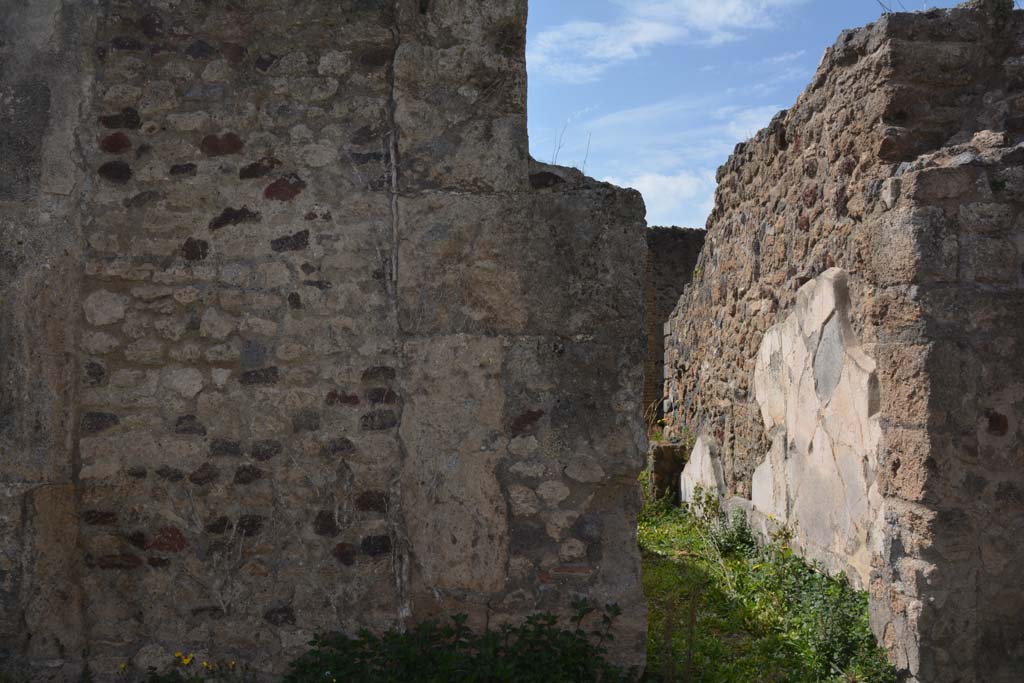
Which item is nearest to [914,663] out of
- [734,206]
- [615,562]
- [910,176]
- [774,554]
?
[615,562]

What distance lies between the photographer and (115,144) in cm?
339

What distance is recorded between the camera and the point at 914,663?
11.4 feet

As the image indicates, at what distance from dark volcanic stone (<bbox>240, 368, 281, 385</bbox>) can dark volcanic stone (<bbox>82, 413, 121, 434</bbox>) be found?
1.65 feet

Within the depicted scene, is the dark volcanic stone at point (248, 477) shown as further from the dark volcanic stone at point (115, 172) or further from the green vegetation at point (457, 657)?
the dark volcanic stone at point (115, 172)

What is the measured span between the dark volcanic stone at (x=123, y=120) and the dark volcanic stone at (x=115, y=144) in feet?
0.12

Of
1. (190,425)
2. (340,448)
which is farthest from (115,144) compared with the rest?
(340,448)

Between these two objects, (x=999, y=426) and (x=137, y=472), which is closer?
(x=137, y=472)

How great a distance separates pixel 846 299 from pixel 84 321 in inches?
136

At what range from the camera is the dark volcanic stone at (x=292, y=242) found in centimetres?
336

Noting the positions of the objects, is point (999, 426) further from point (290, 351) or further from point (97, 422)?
point (97, 422)

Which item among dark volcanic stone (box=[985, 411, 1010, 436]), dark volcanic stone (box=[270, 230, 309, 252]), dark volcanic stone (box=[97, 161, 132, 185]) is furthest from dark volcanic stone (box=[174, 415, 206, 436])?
dark volcanic stone (box=[985, 411, 1010, 436])

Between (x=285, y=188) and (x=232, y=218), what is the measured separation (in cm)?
23

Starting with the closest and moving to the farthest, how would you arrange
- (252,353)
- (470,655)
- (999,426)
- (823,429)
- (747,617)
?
(470,655) < (252,353) < (999,426) < (747,617) < (823,429)

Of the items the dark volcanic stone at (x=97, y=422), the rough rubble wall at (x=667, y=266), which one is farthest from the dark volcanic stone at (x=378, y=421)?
the rough rubble wall at (x=667, y=266)
